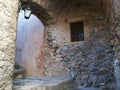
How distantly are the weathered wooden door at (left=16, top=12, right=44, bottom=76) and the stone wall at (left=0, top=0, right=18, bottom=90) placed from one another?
314cm

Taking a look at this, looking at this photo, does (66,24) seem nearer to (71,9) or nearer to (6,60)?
(71,9)

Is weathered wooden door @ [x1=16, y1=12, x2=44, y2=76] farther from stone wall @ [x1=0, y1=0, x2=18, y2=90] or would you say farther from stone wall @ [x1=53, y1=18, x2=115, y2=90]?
stone wall @ [x1=0, y1=0, x2=18, y2=90]

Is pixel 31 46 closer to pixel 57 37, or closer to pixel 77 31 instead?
pixel 57 37

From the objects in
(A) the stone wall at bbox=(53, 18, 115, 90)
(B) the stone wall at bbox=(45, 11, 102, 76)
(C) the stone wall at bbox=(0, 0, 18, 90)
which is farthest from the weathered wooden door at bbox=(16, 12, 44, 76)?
(C) the stone wall at bbox=(0, 0, 18, 90)

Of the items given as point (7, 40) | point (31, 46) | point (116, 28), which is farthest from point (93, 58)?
point (7, 40)

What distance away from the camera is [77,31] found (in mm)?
4730

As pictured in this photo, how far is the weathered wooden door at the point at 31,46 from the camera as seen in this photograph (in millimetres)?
5234

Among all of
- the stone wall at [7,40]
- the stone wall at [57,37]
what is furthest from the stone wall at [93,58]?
the stone wall at [7,40]

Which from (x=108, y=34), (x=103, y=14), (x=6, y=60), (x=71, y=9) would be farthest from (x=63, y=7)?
(x=6, y=60)

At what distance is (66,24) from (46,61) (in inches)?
47.8

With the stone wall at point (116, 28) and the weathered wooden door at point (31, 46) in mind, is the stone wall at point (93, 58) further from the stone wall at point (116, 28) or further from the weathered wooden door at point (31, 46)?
the weathered wooden door at point (31, 46)

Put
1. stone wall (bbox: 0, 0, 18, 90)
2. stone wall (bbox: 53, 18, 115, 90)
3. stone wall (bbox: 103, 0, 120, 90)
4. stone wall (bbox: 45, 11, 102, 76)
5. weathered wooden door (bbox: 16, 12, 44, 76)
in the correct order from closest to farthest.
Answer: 1. stone wall (bbox: 0, 0, 18, 90)
2. stone wall (bbox: 103, 0, 120, 90)
3. stone wall (bbox: 53, 18, 115, 90)
4. stone wall (bbox: 45, 11, 102, 76)
5. weathered wooden door (bbox: 16, 12, 44, 76)

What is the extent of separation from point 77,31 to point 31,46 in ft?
5.52

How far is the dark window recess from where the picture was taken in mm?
4633
